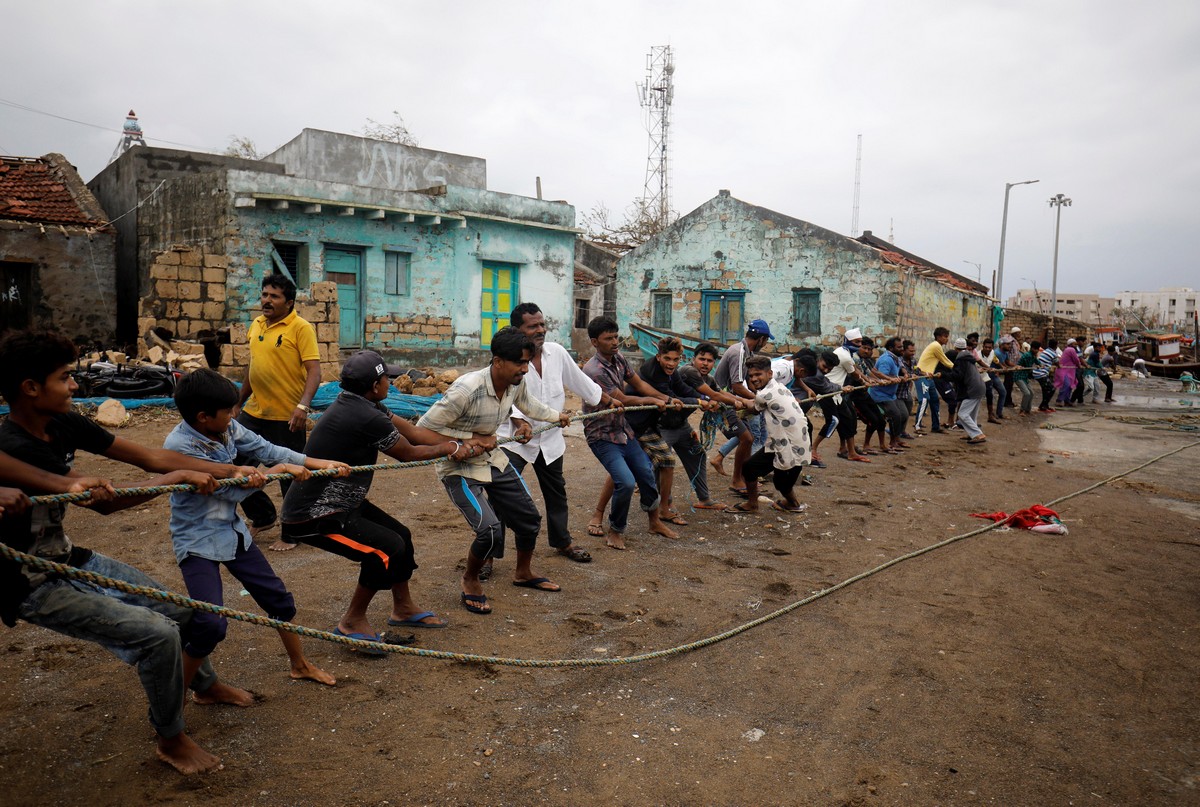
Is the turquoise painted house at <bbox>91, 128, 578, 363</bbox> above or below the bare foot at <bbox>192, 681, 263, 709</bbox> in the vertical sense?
above

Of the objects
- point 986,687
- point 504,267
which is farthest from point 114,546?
point 504,267

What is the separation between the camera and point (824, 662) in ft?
14.1

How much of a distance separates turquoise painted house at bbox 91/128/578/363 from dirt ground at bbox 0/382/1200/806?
957 cm

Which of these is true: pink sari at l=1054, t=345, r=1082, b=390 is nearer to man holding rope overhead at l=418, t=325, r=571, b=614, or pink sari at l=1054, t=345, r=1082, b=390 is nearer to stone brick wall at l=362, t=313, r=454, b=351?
stone brick wall at l=362, t=313, r=454, b=351

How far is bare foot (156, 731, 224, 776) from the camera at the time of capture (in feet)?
9.79

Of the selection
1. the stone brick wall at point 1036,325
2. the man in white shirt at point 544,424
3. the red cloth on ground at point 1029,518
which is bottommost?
the red cloth on ground at point 1029,518

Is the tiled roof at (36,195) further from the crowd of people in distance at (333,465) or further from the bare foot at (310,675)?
the bare foot at (310,675)

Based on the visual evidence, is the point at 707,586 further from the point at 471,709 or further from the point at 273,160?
the point at 273,160

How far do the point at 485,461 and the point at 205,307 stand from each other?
10991mm

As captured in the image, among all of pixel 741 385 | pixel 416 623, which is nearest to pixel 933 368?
pixel 741 385

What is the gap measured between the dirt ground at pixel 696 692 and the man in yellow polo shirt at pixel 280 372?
0.96 metres

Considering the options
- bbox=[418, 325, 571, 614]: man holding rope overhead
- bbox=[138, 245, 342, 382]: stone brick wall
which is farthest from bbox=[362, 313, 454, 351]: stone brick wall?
bbox=[418, 325, 571, 614]: man holding rope overhead

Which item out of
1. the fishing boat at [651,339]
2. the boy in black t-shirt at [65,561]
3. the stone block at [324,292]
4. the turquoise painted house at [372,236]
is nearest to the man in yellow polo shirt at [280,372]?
the boy in black t-shirt at [65,561]

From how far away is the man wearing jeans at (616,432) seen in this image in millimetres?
6332
